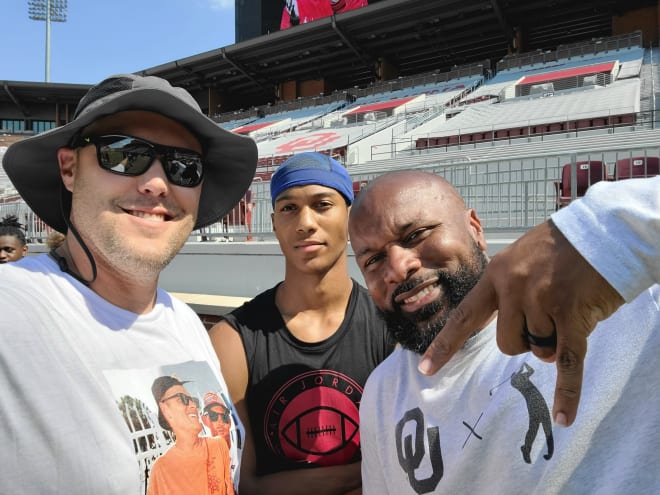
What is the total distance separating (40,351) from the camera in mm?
1109

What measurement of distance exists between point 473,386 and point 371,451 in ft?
1.37

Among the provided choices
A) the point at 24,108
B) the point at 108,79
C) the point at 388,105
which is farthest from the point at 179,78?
the point at 108,79

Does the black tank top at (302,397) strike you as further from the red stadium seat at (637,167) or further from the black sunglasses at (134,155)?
the red stadium seat at (637,167)

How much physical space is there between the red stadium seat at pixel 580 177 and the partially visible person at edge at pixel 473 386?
16.5 feet

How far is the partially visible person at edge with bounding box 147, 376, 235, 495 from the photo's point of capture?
1.25 m

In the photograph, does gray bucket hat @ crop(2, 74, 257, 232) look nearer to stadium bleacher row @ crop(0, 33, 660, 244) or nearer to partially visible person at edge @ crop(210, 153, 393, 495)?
partially visible person at edge @ crop(210, 153, 393, 495)

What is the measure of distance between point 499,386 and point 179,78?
39.4m

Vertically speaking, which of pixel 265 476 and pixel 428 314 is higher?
pixel 428 314

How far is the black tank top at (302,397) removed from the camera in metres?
1.85

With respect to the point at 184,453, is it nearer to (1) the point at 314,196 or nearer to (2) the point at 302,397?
(2) the point at 302,397

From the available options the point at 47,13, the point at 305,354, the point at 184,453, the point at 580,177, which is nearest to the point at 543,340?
the point at 184,453

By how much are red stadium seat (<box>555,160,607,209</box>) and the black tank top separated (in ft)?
16.6

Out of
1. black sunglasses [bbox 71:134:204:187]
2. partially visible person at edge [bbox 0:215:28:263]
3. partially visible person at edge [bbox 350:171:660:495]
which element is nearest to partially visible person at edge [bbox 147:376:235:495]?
partially visible person at edge [bbox 350:171:660:495]

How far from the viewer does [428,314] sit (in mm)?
1571
